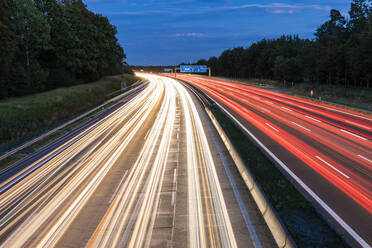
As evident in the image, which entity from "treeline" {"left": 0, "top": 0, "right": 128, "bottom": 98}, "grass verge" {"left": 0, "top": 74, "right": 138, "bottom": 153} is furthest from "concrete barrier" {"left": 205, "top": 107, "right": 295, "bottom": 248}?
"treeline" {"left": 0, "top": 0, "right": 128, "bottom": 98}

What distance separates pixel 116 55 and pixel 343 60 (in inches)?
2257

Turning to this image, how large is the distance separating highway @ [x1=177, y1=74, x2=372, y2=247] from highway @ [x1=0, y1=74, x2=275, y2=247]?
9.78 feet

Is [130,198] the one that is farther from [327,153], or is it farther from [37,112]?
[37,112]

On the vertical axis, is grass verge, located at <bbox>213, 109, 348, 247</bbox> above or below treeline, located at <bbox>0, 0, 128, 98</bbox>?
below

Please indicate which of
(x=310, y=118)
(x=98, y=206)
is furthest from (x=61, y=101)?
(x=310, y=118)

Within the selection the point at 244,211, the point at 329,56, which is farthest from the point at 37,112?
the point at 329,56

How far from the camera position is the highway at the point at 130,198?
909 centimetres

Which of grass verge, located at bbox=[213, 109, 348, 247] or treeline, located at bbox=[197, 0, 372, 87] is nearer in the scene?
grass verge, located at bbox=[213, 109, 348, 247]

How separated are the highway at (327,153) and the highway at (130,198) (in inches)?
117

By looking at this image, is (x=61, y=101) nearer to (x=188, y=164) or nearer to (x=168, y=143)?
(x=168, y=143)

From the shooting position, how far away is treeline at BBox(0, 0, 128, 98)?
3417 cm

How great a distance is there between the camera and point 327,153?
16828mm

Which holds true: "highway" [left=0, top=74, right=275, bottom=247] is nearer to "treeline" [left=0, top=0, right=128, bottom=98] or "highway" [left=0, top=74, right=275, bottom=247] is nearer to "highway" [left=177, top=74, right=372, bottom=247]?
"highway" [left=177, top=74, right=372, bottom=247]

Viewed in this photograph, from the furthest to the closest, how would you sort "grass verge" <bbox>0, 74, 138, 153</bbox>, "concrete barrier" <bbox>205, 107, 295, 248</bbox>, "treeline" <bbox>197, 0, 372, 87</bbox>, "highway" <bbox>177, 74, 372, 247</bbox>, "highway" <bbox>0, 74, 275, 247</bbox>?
"treeline" <bbox>197, 0, 372, 87</bbox>, "grass verge" <bbox>0, 74, 138, 153</bbox>, "highway" <bbox>177, 74, 372, 247</bbox>, "highway" <bbox>0, 74, 275, 247</bbox>, "concrete barrier" <bbox>205, 107, 295, 248</bbox>
